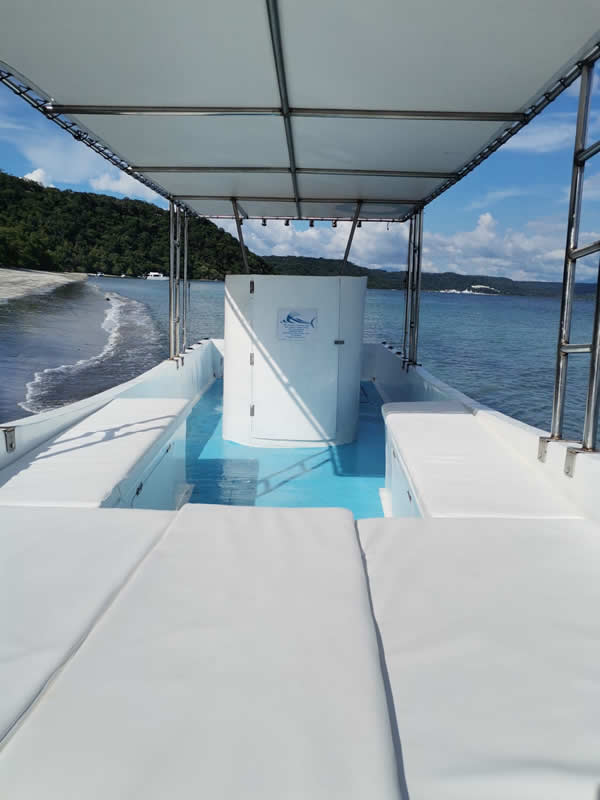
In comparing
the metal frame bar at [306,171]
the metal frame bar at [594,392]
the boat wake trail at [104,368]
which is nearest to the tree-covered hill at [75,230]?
the boat wake trail at [104,368]

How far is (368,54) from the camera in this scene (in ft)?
7.41

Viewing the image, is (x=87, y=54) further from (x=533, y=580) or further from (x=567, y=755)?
(x=567, y=755)

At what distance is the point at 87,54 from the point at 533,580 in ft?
8.06

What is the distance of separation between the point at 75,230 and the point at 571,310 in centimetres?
3623

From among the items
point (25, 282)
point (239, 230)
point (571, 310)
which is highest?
point (25, 282)

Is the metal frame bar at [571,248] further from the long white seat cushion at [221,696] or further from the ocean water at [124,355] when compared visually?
the ocean water at [124,355]

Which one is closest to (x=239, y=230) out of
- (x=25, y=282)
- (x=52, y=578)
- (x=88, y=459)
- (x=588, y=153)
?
(x=88, y=459)

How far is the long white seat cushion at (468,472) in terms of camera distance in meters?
2.13

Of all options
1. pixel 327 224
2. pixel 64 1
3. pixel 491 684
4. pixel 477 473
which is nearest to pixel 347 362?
pixel 327 224

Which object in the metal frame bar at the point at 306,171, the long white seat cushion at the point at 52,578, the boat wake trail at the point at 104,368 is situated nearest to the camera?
the long white seat cushion at the point at 52,578

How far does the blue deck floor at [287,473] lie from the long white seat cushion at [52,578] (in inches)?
75.2

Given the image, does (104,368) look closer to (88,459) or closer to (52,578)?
(88,459)

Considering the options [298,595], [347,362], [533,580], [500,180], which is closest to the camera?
[298,595]

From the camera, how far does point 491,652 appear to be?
1.25 metres
